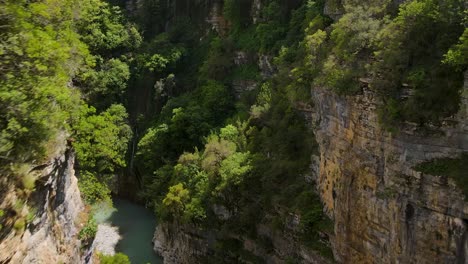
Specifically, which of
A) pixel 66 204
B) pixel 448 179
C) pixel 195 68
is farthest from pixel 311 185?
pixel 195 68

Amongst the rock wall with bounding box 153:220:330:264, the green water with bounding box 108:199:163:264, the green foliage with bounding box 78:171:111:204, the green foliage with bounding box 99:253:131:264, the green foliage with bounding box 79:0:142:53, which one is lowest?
the green water with bounding box 108:199:163:264

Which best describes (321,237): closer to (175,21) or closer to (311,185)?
(311,185)

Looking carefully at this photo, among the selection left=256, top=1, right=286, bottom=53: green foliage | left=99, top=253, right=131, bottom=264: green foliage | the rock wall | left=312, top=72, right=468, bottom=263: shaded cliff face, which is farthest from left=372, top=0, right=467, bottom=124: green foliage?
left=256, top=1, right=286, bottom=53: green foliage

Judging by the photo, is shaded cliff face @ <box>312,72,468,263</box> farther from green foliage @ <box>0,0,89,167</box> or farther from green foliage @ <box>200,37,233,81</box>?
green foliage @ <box>200,37,233,81</box>

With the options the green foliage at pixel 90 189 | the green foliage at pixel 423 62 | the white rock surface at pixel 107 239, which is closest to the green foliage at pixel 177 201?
the white rock surface at pixel 107 239

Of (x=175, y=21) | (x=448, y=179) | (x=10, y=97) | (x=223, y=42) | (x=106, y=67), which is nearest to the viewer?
(x=10, y=97)

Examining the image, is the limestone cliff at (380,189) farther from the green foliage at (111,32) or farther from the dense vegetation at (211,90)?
the green foliage at (111,32)

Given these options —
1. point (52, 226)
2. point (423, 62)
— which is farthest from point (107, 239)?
point (423, 62)
